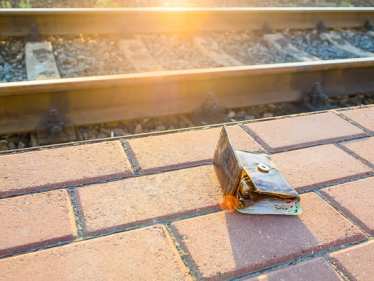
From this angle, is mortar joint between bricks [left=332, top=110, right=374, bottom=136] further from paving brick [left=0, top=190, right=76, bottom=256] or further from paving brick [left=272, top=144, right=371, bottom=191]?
paving brick [left=0, top=190, right=76, bottom=256]

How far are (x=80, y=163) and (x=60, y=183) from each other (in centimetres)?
16

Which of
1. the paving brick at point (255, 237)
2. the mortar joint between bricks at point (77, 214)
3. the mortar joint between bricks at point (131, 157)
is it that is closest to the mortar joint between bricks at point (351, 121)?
the paving brick at point (255, 237)

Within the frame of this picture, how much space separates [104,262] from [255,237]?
1.67 ft

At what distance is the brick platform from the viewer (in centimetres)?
132

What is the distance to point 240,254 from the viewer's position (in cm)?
138

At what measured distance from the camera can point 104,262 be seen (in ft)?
4.28

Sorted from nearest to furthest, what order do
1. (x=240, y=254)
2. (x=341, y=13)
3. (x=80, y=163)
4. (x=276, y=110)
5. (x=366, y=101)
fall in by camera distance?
(x=240, y=254), (x=80, y=163), (x=276, y=110), (x=366, y=101), (x=341, y=13)

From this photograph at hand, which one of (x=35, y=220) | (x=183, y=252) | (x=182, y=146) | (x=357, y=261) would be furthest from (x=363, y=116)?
(x=35, y=220)

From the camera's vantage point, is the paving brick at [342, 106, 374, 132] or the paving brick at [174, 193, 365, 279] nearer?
the paving brick at [174, 193, 365, 279]

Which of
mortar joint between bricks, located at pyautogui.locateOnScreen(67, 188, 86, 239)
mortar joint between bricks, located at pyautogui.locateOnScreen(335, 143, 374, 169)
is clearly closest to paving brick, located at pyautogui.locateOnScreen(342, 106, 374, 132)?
mortar joint between bricks, located at pyautogui.locateOnScreen(335, 143, 374, 169)

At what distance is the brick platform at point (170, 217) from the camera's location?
4.32ft

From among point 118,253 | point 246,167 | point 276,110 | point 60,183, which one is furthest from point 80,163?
point 276,110

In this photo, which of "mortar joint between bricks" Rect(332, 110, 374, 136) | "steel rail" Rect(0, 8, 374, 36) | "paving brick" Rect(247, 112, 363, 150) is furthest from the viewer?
"steel rail" Rect(0, 8, 374, 36)

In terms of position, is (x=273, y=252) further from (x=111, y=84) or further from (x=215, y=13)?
(x=215, y=13)
